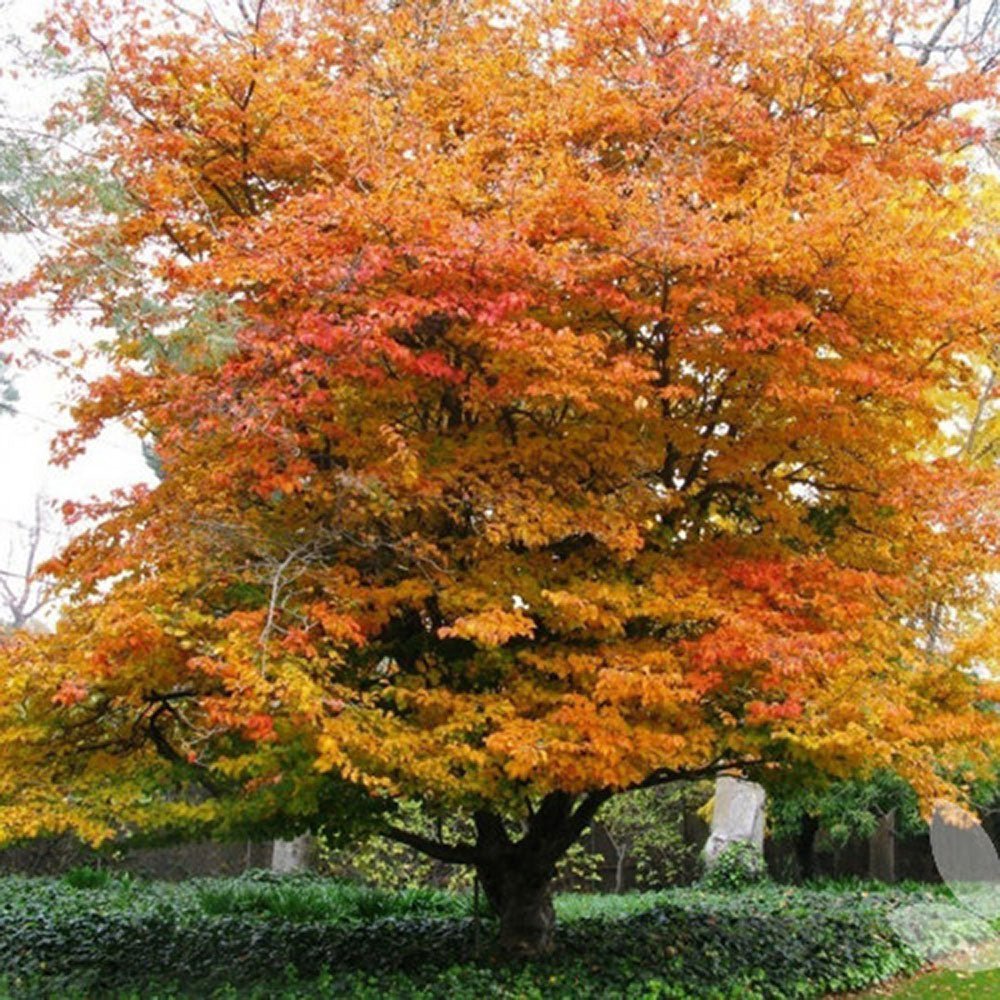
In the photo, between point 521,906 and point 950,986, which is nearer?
point 521,906

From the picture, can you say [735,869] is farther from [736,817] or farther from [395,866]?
[395,866]

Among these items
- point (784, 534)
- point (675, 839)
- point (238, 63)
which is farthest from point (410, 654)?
point (675, 839)

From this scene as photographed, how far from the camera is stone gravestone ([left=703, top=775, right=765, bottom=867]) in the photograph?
1675cm

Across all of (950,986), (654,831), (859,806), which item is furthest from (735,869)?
(950,986)

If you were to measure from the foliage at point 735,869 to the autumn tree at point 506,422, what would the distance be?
9.10 metres

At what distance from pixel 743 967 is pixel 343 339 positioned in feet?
21.7

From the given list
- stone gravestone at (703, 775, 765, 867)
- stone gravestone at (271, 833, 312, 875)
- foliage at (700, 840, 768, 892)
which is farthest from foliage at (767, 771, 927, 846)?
stone gravestone at (271, 833, 312, 875)

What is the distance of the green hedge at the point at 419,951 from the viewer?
8.12 meters

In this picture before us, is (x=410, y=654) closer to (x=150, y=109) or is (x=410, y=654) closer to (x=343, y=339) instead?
(x=343, y=339)

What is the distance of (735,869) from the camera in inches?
642

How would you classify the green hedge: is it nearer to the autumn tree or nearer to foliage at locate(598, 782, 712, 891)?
the autumn tree

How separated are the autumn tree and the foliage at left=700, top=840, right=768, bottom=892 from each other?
9104mm

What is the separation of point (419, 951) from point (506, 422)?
16.5 feet

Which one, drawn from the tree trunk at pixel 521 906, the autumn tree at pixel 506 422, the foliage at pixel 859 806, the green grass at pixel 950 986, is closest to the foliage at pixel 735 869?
the foliage at pixel 859 806
